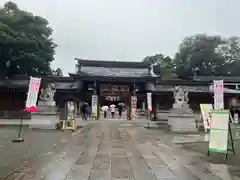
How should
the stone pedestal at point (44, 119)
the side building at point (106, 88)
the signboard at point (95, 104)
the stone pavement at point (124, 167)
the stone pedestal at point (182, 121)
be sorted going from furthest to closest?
the signboard at point (95, 104), the side building at point (106, 88), the stone pedestal at point (44, 119), the stone pedestal at point (182, 121), the stone pavement at point (124, 167)

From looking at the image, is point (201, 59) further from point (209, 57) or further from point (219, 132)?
point (219, 132)

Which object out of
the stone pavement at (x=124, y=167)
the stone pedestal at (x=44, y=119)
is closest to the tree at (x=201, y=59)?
the stone pedestal at (x=44, y=119)

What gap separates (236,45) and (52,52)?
1908 inches

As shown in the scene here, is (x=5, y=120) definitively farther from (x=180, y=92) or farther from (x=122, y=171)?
(x=122, y=171)

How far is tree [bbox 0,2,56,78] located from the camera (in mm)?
41969

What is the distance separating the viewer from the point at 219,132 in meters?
9.24

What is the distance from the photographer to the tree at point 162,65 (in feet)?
224

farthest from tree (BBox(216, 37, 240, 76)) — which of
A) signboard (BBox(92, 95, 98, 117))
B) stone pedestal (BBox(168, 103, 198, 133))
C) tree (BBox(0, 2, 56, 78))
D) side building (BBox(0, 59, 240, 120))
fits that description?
stone pedestal (BBox(168, 103, 198, 133))

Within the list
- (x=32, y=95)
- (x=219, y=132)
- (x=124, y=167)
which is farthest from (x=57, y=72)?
(x=124, y=167)

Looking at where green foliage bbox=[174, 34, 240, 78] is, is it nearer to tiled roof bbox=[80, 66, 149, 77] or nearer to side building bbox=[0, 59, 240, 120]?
tiled roof bbox=[80, 66, 149, 77]

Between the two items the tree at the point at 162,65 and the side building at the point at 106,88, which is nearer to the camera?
the side building at the point at 106,88

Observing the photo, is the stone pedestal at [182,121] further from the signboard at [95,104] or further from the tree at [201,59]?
the tree at [201,59]

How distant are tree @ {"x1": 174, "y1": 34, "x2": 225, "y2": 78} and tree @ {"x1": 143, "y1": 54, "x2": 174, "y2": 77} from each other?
7.84 feet

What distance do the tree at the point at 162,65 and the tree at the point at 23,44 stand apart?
2661cm
